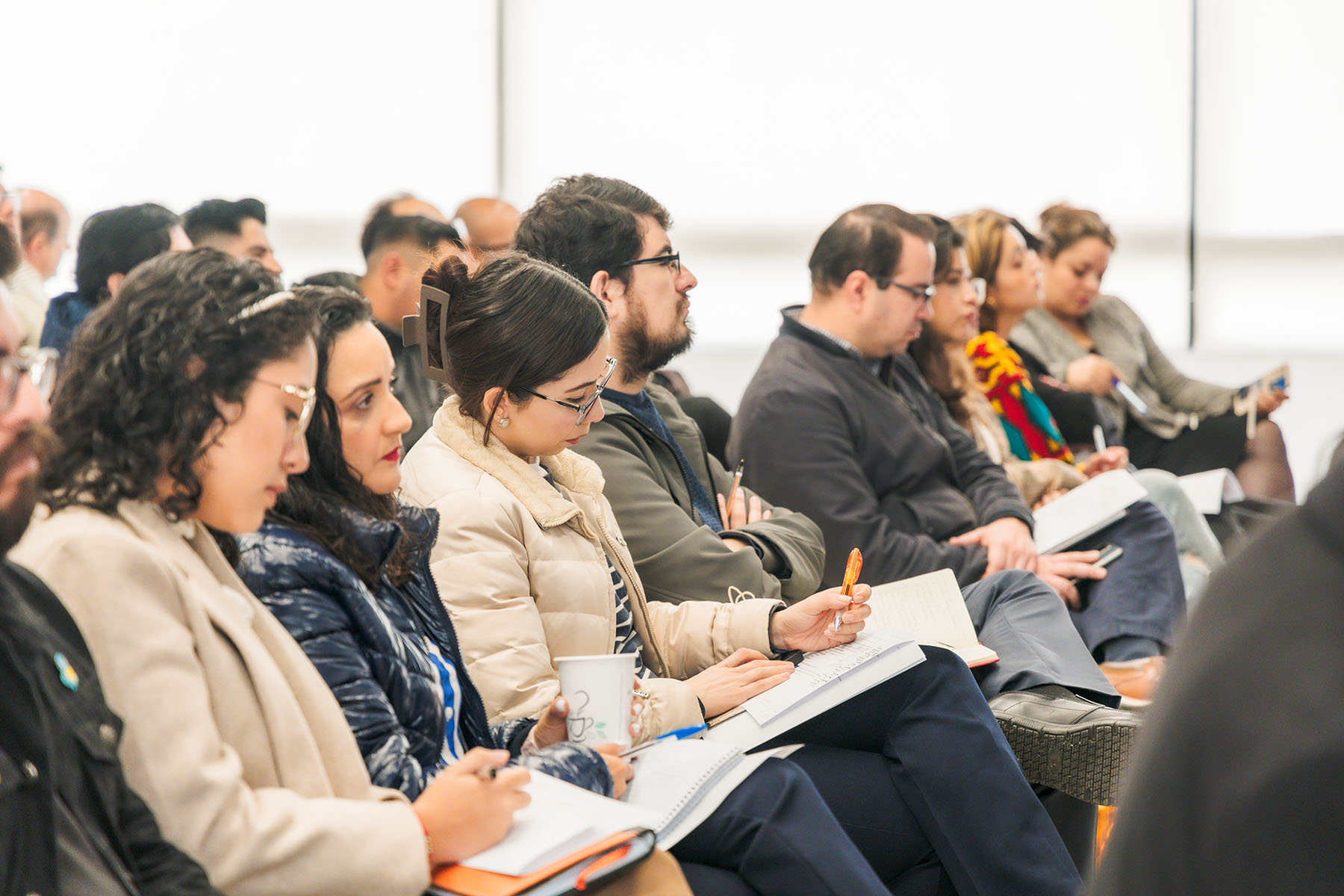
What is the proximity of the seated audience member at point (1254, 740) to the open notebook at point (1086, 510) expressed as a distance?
242cm

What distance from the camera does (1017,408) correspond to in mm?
3680

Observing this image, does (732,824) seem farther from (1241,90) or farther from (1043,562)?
(1241,90)

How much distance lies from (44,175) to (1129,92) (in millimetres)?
4267

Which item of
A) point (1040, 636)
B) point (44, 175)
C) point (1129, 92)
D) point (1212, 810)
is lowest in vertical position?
point (1040, 636)

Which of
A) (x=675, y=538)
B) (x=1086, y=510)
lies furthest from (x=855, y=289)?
(x=675, y=538)

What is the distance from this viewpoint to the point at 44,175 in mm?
4297

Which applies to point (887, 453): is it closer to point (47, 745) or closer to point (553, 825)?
point (553, 825)

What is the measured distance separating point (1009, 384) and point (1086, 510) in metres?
0.87

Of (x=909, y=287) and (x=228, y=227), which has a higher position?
(x=228, y=227)

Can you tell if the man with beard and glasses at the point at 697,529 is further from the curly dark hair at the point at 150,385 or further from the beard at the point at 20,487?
the beard at the point at 20,487

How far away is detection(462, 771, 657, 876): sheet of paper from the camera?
3.77 feet

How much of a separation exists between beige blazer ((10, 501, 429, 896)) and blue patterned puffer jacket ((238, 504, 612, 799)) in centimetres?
9

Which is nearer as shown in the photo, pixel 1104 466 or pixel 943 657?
pixel 943 657

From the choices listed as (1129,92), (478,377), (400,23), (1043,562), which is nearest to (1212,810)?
(478,377)
